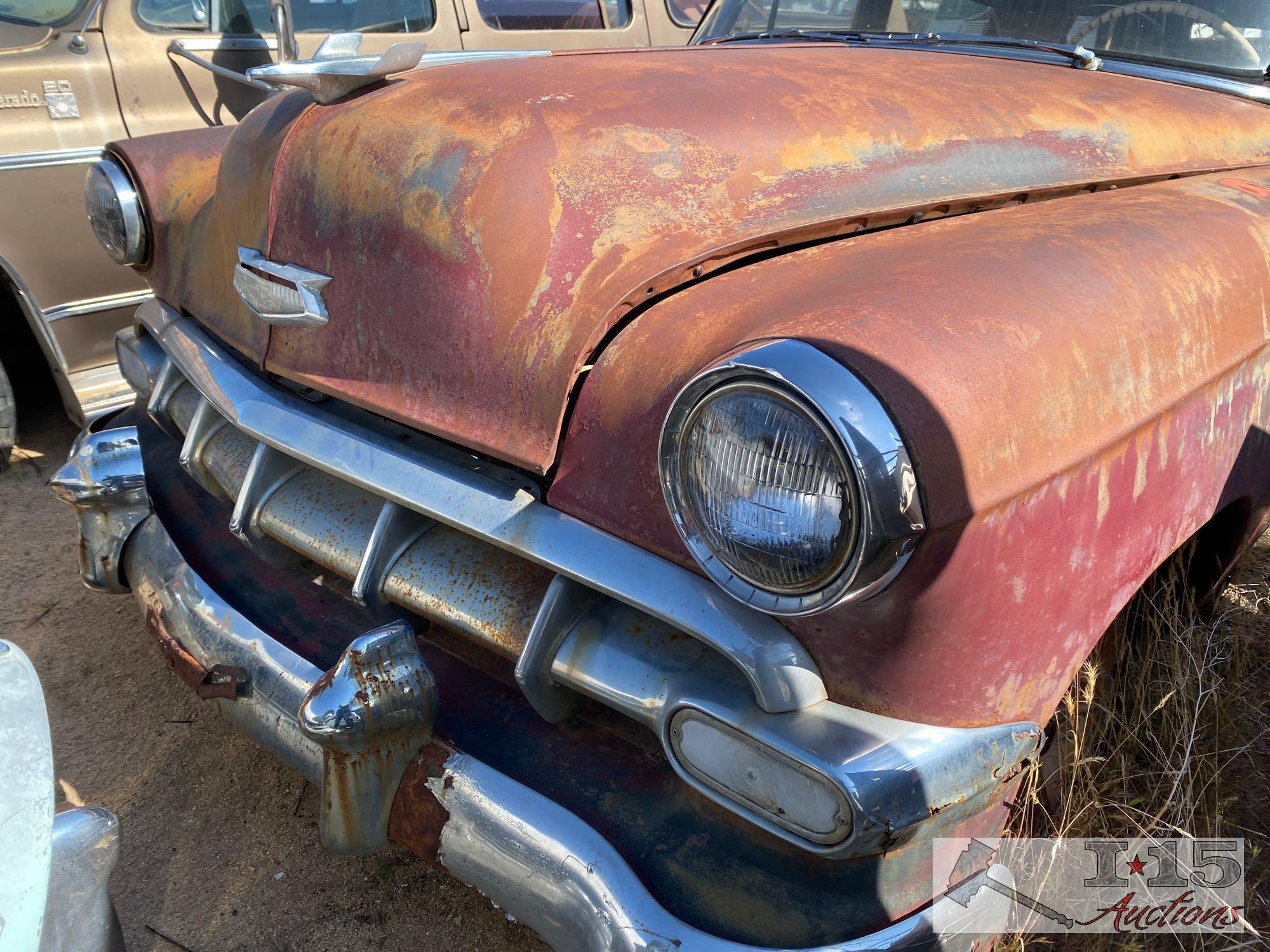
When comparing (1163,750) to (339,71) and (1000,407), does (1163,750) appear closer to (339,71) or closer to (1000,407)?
(1000,407)

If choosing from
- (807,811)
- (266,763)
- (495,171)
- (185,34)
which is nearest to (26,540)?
(266,763)

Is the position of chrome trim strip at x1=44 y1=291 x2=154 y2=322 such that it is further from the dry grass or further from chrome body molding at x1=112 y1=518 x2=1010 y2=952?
the dry grass

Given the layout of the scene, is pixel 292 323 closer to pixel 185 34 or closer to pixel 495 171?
pixel 495 171

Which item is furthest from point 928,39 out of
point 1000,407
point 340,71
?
point 1000,407

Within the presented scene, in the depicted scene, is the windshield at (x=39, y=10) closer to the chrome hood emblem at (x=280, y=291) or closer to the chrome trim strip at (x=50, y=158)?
the chrome trim strip at (x=50, y=158)

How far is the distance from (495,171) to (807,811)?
998mm

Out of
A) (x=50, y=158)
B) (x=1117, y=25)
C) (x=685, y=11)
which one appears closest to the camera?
(x=1117, y=25)

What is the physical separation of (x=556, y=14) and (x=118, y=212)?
265 centimetres

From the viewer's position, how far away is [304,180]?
1653 mm

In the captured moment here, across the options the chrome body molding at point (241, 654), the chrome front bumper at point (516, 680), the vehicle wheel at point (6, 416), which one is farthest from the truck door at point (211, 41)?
the chrome body molding at point (241, 654)

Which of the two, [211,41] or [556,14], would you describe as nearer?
[211,41]

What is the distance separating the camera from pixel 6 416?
3354 mm

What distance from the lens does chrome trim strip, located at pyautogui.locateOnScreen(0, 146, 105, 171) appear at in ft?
10.1

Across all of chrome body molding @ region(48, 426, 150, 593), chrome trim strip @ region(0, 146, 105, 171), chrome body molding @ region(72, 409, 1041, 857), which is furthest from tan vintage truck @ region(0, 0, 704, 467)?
chrome body molding @ region(72, 409, 1041, 857)
